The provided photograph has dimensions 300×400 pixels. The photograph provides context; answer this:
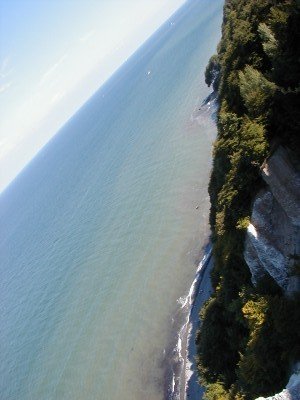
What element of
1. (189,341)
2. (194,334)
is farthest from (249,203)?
(189,341)

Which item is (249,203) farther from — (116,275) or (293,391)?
(116,275)

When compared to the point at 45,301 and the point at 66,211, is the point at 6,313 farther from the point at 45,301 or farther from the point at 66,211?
the point at 66,211

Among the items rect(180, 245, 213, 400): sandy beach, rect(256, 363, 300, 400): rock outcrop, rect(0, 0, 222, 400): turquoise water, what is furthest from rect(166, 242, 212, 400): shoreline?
rect(256, 363, 300, 400): rock outcrop

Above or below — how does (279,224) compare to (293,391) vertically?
above

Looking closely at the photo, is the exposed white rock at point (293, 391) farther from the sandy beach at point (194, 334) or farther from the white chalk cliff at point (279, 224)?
the sandy beach at point (194, 334)

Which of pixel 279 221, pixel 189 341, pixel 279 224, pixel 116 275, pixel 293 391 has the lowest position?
pixel 189 341

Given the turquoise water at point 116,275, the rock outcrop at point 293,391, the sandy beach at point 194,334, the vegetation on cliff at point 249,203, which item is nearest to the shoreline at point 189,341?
the sandy beach at point 194,334

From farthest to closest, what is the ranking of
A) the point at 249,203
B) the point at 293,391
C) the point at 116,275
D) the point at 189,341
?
the point at 116,275 < the point at 189,341 < the point at 249,203 < the point at 293,391
